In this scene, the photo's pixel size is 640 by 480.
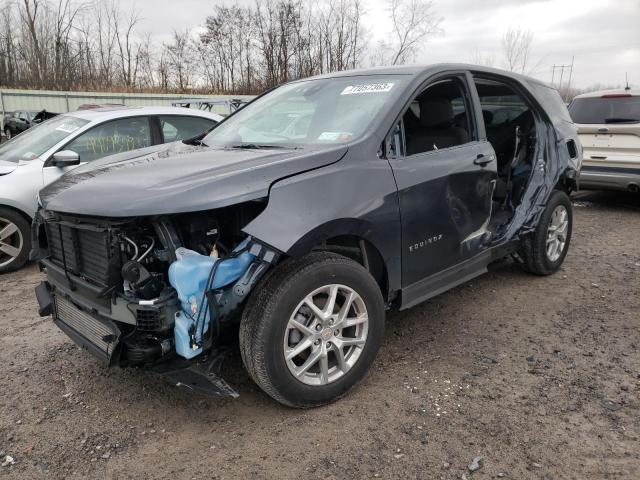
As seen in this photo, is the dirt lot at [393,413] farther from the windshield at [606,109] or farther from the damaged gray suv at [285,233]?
the windshield at [606,109]

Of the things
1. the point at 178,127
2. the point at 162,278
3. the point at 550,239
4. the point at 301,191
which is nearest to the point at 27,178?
the point at 178,127

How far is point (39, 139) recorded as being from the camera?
18.6 ft

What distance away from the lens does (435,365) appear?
325 cm

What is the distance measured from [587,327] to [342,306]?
7.09ft

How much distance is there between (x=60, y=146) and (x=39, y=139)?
47 centimetres

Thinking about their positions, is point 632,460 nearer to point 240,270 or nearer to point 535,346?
point 535,346

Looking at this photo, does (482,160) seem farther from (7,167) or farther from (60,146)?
(7,167)

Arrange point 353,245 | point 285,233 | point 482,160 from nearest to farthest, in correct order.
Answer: point 285,233
point 353,245
point 482,160

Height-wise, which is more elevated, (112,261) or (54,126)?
(54,126)

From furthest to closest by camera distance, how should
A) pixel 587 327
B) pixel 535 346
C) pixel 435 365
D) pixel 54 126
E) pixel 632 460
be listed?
pixel 54 126 < pixel 587 327 < pixel 535 346 < pixel 435 365 < pixel 632 460

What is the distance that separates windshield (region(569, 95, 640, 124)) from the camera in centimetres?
722

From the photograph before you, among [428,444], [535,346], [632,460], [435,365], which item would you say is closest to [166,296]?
[428,444]

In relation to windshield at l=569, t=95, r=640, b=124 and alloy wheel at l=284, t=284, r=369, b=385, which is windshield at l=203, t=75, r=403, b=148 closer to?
alloy wheel at l=284, t=284, r=369, b=385

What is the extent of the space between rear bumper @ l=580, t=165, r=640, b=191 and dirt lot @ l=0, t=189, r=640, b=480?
3.87 metres
